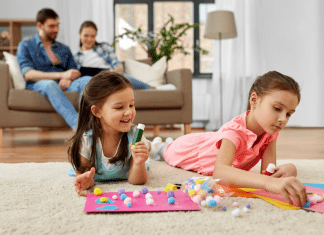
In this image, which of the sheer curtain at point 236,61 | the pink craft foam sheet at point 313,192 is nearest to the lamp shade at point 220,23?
the sheer curtain at point 236,61

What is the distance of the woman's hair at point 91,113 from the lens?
946 millimetres

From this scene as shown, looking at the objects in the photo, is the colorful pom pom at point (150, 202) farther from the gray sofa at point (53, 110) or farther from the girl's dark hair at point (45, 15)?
the girl's dark hair at point (45, 15)

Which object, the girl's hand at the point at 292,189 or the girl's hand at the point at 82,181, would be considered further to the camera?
the girl's hand at the point at 82,181

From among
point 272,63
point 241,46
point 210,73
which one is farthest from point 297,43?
point 210,73

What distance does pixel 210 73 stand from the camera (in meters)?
3.95

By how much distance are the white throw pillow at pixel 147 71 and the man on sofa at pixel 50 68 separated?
60 cm

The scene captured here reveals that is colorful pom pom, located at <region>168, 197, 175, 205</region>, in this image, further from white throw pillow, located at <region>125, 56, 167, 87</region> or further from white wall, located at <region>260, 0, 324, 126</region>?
white wall, located at <region>260, 0, 324, 126</region>

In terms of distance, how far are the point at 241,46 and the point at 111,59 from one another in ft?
5.76

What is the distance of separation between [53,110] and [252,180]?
177 centimetres

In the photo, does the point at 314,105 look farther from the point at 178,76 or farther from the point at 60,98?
the point at 60,98

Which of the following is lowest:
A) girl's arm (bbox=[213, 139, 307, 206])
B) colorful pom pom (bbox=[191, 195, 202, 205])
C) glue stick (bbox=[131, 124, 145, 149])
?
colorful pom pom (bbox=[191, 195, 202, 205])

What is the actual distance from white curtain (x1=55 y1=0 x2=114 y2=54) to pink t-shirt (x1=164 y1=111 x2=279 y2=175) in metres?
2.65

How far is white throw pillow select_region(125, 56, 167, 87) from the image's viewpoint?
2.77m

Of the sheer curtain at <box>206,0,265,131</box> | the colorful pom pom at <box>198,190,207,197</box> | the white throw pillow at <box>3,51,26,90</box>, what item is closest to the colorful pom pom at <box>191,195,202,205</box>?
the colorful pom pom at <box>198,190,207,197</box>
